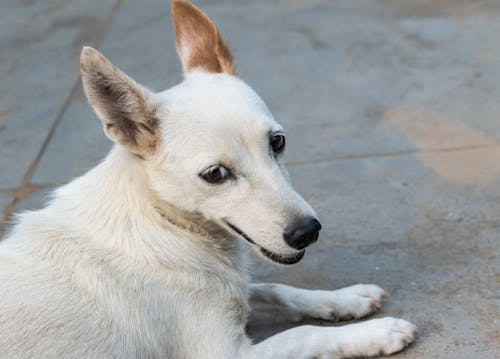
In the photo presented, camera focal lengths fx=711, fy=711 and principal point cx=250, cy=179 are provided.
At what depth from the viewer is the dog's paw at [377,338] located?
2812 mm

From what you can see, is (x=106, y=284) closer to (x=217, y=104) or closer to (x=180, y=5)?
(x=217, y=104)

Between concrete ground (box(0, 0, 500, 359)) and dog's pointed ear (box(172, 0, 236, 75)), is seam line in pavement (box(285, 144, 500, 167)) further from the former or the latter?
dog's pointed ear (box(172, 0, 236, 75))

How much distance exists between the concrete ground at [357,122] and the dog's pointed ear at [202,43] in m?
1.09

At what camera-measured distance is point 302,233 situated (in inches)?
101

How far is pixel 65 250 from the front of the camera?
2.70m

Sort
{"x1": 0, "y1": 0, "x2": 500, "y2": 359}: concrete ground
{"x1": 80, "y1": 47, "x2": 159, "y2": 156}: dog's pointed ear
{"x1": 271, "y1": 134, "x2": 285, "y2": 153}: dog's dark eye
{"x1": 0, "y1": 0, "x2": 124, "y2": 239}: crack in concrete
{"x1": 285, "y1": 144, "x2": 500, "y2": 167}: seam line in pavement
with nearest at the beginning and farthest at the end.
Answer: {"x1": 80, "y1": 47, "x2": 159, "y2": 156}: dog's pointed ear, {"x1": 271, "y1": 134, "x2": 285, "y2": 153}: dog's dark eye, {"x1": 0, "y1": 0, "x2": 500, "y2": 359}: concrete ground, {"x1": 0, "y1": 0, "x2": 124, "y2": 239}: crack in concrete, {"x1": 285, "y1": 144, "x2": 500, "y2": 167}: seam line in pavement

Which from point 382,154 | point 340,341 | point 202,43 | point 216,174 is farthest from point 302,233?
point 382,154

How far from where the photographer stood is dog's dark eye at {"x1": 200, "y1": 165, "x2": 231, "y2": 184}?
2.61 meters

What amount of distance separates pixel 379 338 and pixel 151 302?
0.91 meters

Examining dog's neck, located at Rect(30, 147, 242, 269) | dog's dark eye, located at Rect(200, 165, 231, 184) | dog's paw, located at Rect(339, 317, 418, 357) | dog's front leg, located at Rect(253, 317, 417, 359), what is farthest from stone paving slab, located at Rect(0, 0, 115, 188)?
dog's paw, located at Rect(339, 317, 418, 357)

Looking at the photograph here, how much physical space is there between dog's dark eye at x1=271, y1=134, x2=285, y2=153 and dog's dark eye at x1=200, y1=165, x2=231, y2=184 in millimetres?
237

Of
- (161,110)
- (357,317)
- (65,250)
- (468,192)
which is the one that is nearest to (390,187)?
(468,192)

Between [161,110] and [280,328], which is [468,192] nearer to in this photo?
[280,328]

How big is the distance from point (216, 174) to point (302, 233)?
0.38 meters
